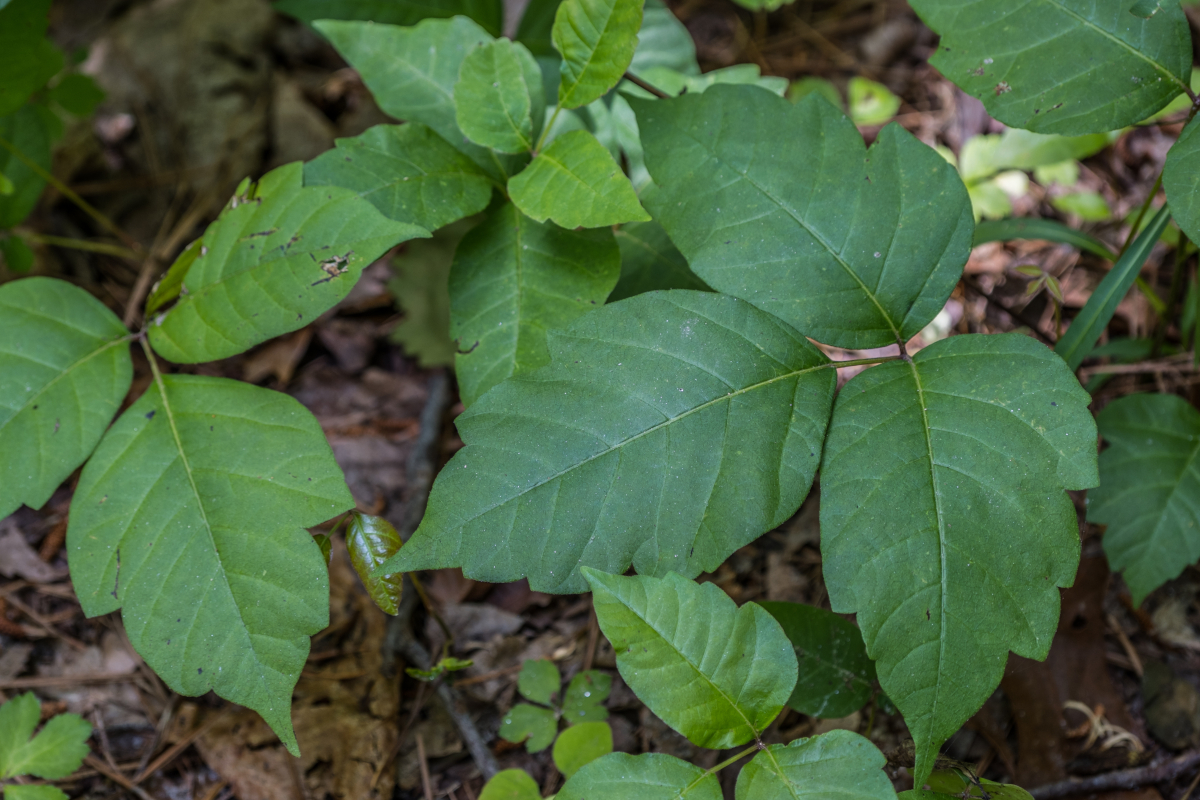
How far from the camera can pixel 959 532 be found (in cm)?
128

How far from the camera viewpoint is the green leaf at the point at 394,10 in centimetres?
229

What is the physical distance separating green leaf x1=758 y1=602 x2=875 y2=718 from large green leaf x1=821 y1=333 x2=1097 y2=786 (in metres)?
0.36

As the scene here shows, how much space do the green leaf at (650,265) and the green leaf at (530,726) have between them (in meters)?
1.03

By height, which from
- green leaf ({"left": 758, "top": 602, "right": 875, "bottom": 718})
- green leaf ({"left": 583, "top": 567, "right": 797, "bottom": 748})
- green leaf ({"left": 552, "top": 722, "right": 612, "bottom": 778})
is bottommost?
green leaf ({"left": 552, "top": 722, "right": 612, "bottom": 778})

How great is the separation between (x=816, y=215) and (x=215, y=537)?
1.32 metres

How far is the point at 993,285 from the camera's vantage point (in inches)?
99.2

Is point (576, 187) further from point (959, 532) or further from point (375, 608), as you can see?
point (375, 608)

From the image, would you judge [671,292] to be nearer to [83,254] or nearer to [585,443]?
[585,443]

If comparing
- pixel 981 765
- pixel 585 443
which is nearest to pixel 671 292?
pixel 585 443

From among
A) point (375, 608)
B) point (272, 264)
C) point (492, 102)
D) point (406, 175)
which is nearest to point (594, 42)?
point (492, 102)

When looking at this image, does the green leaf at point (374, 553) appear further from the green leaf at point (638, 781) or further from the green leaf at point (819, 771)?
the green leaf at point (819, 771)

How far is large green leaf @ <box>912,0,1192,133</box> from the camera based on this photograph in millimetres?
1468

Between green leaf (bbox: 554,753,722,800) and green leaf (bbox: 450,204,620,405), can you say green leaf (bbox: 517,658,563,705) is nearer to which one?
green leaf (bbox: 554,753,722,800)

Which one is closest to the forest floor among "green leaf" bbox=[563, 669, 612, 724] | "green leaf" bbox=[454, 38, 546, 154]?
"green leaf" bbox=[563, 669, 612, 724]
